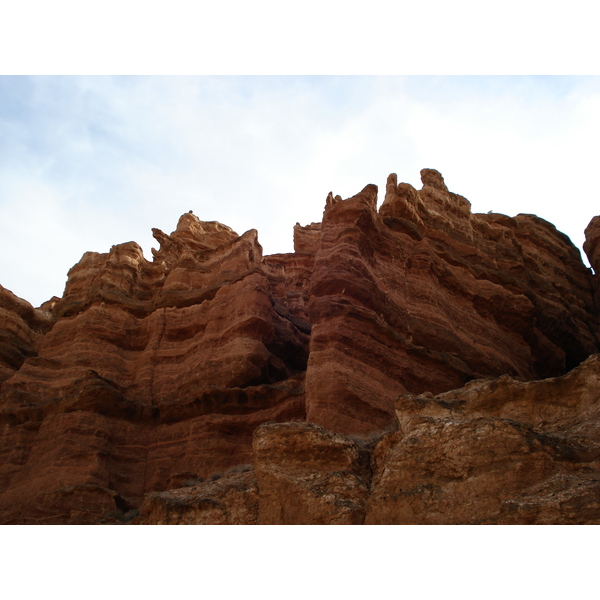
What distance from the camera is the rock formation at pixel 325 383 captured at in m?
12.9

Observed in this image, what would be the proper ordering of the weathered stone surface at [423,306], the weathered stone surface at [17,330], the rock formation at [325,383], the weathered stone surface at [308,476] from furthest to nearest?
the weathered stone surface at [17,330]
the weathered stone surface at [423,306]
the weathered stone surface at [308,476]
the rock formation at [325,383]

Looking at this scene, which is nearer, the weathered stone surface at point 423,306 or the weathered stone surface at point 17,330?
the weathered stone surface at point 423,306

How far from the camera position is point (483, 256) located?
3200 centimetres

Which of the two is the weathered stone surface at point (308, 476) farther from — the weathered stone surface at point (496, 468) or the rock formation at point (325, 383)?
the weathered stone surface at point (496, 468)

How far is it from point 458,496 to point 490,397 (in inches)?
162

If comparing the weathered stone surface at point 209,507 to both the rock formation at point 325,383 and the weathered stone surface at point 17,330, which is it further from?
the weathered stone surface at point 17,330

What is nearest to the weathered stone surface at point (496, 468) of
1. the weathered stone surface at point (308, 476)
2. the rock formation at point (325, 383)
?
the rock formation at point (325, 383)

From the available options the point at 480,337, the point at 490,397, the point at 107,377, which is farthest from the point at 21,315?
the point at 490,397

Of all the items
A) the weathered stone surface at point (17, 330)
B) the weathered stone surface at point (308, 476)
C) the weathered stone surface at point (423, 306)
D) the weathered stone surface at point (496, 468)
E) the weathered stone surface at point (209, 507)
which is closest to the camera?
the weathered stone surface at point (496, 468)

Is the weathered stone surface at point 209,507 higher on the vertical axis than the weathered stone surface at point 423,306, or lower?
lower

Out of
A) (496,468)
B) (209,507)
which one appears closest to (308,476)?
(209,507)

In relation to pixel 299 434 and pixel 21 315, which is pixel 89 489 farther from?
pixel 21 315

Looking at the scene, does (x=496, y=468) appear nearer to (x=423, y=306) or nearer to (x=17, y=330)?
(x=423, y=306)

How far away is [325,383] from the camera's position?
67.5ft
